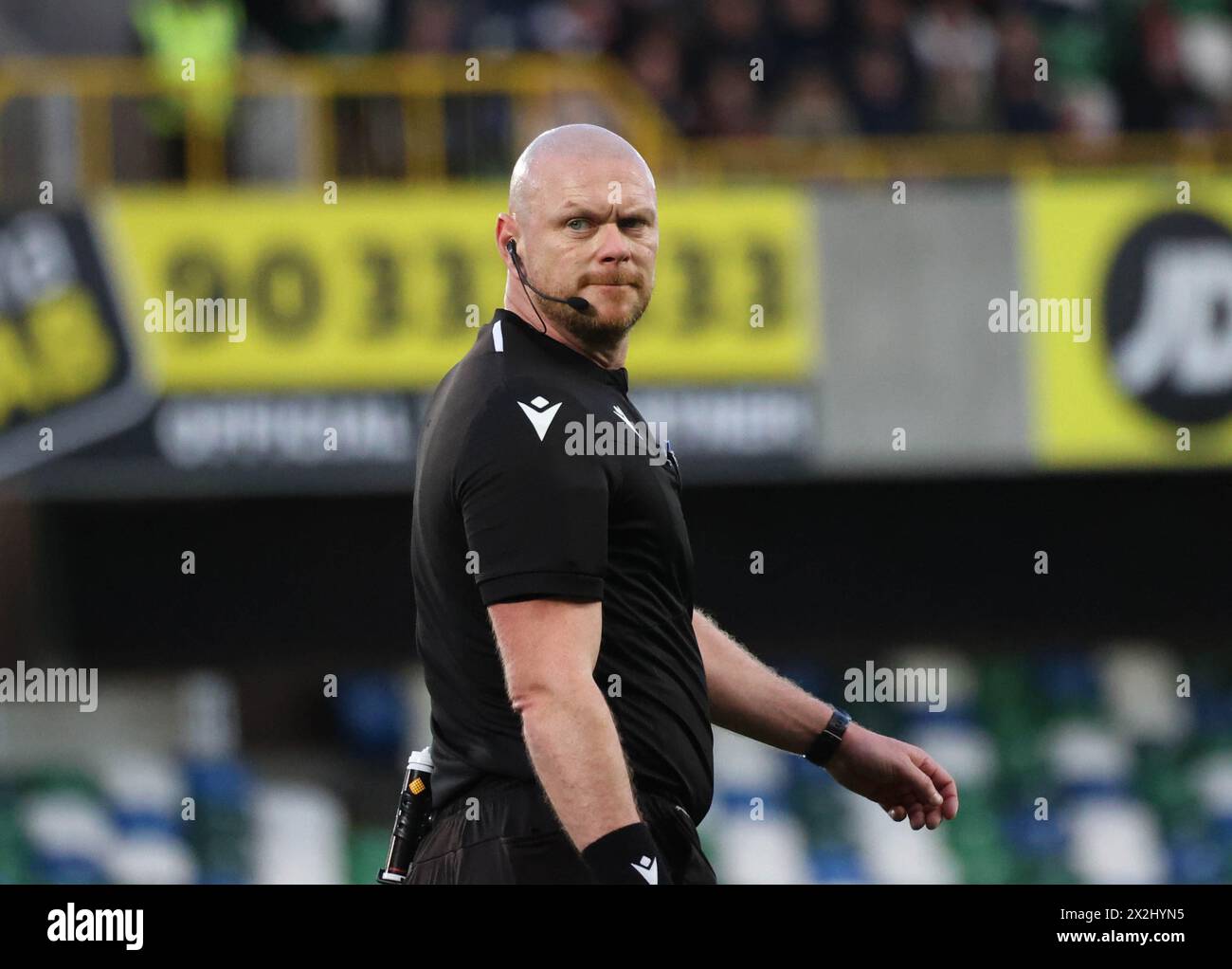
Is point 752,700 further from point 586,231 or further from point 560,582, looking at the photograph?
point 586,231

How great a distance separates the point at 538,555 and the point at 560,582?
2.2 inches

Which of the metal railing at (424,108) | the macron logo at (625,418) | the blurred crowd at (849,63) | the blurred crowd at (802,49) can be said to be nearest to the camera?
the macron logo at (625,418)

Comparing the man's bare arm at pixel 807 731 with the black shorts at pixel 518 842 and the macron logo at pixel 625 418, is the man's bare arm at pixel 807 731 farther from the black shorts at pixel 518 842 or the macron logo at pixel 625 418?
the macron logo at pixel 625 418

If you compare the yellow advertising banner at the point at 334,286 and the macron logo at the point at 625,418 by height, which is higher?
the yellow advertising banner at the point at 334,286

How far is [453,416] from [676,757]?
707 mm

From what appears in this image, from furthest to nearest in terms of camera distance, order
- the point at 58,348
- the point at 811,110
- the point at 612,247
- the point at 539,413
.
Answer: the point at 811,110 < the point at 58,348 < the point at 612,247 < the point at 539,413

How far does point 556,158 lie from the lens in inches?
143

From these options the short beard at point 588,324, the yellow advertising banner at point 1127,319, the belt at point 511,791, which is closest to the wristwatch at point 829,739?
the belt at point 511,791

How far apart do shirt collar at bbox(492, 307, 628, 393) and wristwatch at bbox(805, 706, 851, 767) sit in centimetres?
83

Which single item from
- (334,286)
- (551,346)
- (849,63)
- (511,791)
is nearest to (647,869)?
(511,791)

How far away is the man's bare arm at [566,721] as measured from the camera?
3330 millimetres

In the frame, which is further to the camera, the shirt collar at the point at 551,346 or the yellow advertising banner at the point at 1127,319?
the yellow advertising banner at the point at 1127,319

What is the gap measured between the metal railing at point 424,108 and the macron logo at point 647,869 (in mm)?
7404

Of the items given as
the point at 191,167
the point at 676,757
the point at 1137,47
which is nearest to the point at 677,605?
the point at 676,757
